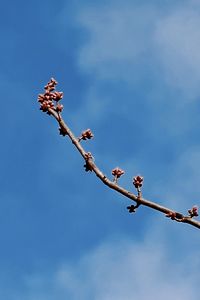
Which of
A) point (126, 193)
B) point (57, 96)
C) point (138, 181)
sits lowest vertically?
point (126, 193)

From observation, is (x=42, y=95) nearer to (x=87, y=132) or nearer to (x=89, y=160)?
(x=87, y=132)

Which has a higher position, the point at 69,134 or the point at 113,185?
the point at 69,134

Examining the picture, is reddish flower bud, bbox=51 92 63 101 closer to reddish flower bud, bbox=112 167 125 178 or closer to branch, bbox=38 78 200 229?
branch, bbox=38 78 200 229

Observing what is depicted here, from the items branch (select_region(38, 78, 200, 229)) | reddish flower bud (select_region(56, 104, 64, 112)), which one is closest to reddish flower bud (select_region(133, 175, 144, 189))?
branch (select_region(38, 78, 200, 229))

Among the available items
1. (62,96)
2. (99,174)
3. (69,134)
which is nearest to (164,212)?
(99,174)

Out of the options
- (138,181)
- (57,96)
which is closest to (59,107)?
(57,96)

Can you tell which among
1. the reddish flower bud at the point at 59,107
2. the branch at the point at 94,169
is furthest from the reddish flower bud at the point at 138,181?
the reddish flower bud at the point at 59,107

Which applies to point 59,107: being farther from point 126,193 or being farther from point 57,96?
point 126,193

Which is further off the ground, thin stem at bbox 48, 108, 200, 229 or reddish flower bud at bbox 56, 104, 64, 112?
reddish flower bud at bbox 56, 104, 64, 112
